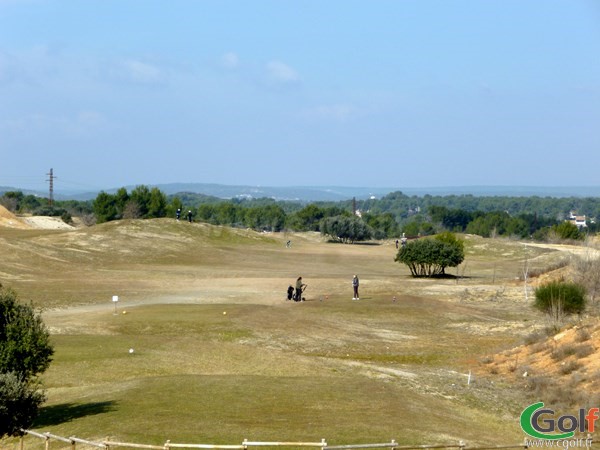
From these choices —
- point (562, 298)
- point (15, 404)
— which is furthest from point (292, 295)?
point (15, 404)

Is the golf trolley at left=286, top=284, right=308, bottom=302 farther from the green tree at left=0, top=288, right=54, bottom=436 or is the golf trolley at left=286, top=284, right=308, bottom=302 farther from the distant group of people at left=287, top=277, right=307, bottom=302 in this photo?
the green tree at left=0, top=288, right=54, bottom=436

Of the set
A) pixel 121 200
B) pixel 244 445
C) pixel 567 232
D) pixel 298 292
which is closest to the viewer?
pixel 244 445

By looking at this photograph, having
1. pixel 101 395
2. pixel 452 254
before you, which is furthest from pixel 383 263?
pixel 101 395

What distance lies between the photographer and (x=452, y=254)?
76.7 m

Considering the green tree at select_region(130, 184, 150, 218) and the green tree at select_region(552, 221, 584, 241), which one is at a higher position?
the green tree at select_region(130, 184, 150, 218)

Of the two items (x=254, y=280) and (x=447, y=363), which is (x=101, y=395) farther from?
(x=254, y=280)

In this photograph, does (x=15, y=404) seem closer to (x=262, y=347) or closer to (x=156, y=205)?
(x=262, y=347)

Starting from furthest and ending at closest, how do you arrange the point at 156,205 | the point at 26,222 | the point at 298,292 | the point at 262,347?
1. the point at 156,205
2. the point at 26,222
3. the point at 298,292
4. the point at 262,347

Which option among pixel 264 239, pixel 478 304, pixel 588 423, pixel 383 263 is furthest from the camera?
pixel 264 239

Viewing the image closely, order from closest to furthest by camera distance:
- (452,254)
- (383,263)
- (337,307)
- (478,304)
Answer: (337,307) < (478,304) < (452,254) < (383,263)

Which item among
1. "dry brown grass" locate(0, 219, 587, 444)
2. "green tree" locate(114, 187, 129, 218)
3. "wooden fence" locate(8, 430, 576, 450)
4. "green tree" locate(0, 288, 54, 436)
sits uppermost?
"green tree" locate(114, 187, 129, 218)

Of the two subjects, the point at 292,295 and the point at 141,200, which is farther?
the point at 141,200

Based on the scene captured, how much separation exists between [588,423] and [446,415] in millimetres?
4063

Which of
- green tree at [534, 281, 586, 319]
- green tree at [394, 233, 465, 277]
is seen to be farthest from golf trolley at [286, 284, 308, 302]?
Result: green tree at [394, 233, 465, 277]
